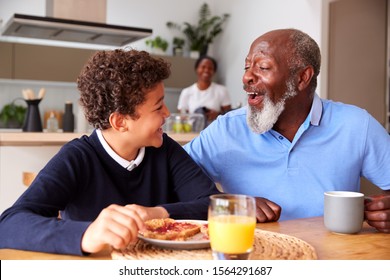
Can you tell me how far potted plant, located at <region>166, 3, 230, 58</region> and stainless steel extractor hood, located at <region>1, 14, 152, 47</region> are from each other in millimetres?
1932

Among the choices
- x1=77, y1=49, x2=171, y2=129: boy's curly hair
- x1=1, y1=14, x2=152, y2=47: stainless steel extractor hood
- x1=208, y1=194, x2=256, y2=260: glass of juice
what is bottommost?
x1=208, y1=194, x2=256, y2=260: glass of juice

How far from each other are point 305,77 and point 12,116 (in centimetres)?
429

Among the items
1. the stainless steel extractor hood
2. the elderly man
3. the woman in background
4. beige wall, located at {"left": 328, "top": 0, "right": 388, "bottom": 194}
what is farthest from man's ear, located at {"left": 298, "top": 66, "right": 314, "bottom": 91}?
the woman in background

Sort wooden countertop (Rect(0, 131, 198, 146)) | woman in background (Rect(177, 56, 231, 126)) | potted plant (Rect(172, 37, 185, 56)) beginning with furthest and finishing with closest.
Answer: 1. potted plant (Rect(172, 37, 185, 56))
2. woman in background (Rect(177, 56, 231, 126))
3. wooden countertop (Rect(0, 131, 198, 146))

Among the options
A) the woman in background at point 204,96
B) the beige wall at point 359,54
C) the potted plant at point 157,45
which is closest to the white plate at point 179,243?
the beige wall at point 359,54

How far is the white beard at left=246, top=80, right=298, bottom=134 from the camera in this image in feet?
5.01

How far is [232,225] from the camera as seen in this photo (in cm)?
75

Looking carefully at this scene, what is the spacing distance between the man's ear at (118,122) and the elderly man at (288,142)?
409 millimetres

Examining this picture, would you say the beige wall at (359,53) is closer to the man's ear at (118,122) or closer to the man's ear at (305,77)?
the man's ear at (305,77)

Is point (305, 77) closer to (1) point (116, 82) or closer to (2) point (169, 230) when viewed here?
(1) point (116, 82)

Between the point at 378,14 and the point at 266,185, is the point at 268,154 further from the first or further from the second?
the point at 378,14

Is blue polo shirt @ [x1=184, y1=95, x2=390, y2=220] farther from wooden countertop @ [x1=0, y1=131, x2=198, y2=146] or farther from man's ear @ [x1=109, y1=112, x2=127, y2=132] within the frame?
wooden countertop @ [x1=0, y1=131, x2=198, y2=146]

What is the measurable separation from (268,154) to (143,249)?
0.76 metres
